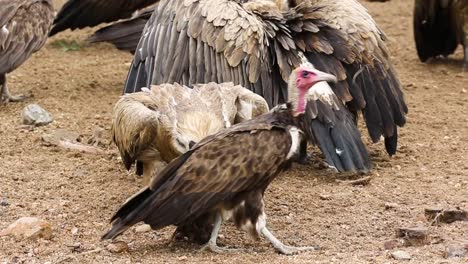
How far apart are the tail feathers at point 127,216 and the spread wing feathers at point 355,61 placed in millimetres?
2152

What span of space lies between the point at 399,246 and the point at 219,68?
2186 millimetres

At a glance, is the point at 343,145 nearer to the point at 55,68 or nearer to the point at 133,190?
the point at 133,190

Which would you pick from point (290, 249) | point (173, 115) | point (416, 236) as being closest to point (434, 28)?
point (173, 115)

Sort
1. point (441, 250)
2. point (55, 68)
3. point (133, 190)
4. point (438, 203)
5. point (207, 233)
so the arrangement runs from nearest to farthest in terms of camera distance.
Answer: point (441, 250) < point (207, 233) < point (438, 203) < point (133, 190) < point (55, 68)

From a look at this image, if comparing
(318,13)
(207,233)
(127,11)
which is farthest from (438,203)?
(127,11)

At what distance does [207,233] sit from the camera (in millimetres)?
5320

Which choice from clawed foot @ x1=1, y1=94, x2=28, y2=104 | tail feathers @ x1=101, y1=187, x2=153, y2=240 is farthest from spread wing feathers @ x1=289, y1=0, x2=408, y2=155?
clawed foot @ x1=1, y1=94, x2=28, y2=104

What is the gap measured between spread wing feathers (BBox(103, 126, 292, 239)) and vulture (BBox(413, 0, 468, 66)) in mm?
5087

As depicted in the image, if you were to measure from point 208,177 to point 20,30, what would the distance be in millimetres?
3949

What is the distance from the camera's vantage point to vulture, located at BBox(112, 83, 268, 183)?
5.80 metres

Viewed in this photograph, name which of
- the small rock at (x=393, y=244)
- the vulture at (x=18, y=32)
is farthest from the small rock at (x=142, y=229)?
the vulture at (x=18, y=32)

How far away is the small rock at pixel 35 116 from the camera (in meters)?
7.73

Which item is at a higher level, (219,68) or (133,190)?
(219,68)

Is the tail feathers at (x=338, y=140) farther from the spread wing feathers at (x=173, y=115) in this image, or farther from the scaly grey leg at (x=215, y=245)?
the scaly grey leg at (x=215, y=245)
